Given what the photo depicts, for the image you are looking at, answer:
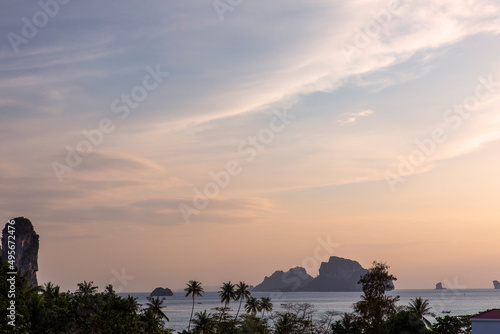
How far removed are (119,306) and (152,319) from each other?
26703 millimetres

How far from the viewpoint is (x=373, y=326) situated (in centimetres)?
9062

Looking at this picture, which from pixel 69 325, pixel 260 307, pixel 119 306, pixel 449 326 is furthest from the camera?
pixel 260 307

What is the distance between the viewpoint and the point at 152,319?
320 ft

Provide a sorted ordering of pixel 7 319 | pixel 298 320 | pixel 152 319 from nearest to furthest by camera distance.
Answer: pixel 7 319
pixel 152 319
pixel 298 320

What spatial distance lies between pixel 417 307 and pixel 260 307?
132 ft

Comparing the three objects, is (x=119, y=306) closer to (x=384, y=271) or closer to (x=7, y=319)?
(x=7, y=319)

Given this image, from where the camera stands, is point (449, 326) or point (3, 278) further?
point (449, 326)

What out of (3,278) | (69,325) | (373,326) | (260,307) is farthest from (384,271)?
(3,278)

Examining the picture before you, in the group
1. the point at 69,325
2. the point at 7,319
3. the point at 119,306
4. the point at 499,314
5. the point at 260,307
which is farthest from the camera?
the point at 260,307

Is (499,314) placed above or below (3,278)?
below

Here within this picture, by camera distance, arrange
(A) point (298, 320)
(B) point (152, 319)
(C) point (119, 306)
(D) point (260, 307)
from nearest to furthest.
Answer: (C) point (119, 306) < (B) point (152, 319) < (A) point (298, 320) < (D) point (260, 307)

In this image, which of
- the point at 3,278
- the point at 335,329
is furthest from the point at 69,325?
the point at 335,329

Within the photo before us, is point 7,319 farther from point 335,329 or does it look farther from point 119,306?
point 335,329

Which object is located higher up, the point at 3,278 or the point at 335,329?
the point at 3,278
